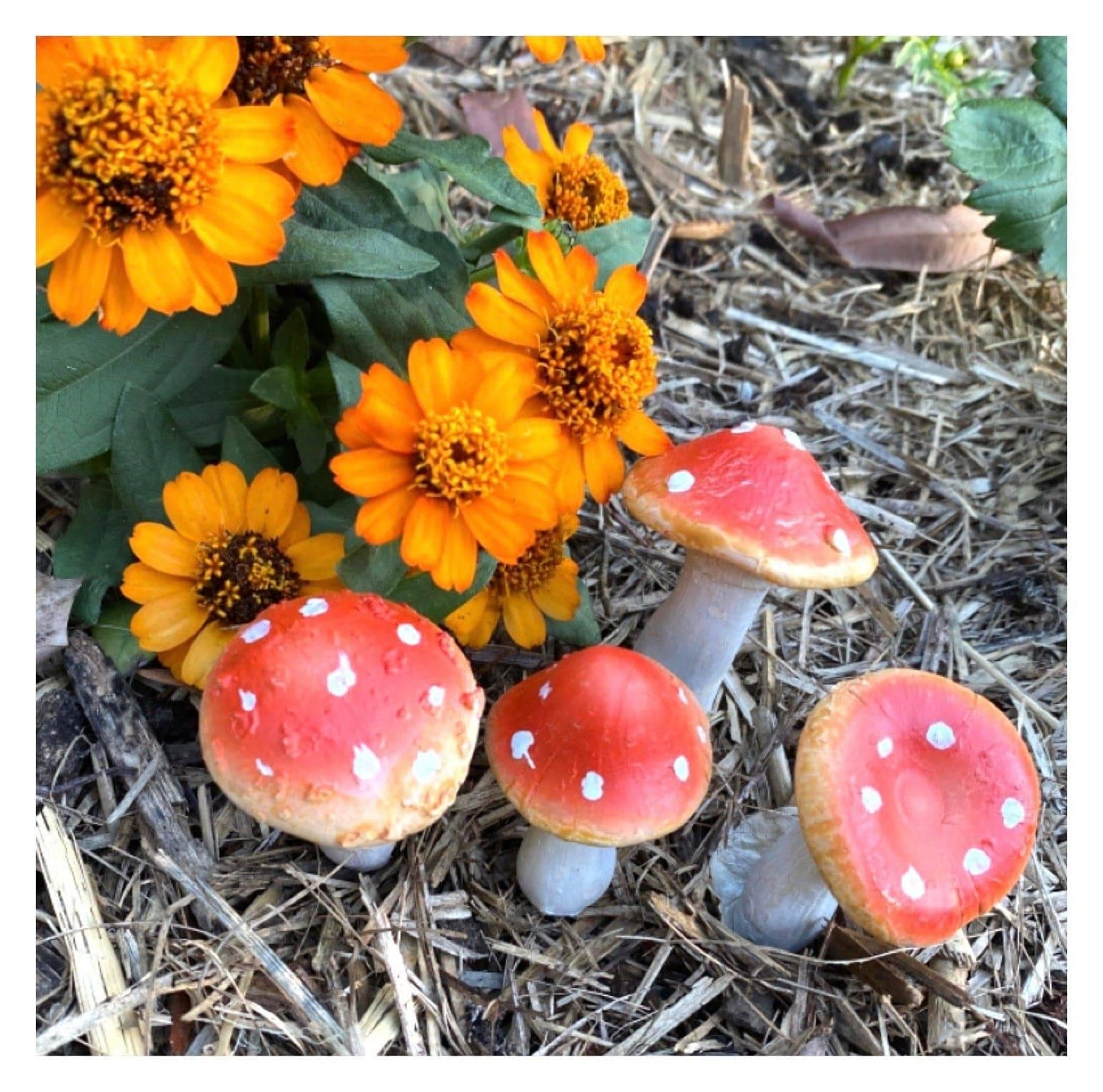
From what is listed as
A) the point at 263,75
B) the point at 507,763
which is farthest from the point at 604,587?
the point at 263,75

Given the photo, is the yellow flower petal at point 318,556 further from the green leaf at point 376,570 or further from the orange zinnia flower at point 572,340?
the orange zinnia flower at point 572,340

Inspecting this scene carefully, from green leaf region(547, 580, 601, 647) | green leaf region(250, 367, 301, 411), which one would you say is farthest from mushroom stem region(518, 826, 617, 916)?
green leaf region(250, 367, 301, 411)

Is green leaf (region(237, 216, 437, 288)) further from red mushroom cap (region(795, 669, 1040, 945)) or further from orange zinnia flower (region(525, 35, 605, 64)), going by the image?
red mushroom cap (region(795, 669, 1040, 945))

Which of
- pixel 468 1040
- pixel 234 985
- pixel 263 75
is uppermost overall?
pixel 263 75

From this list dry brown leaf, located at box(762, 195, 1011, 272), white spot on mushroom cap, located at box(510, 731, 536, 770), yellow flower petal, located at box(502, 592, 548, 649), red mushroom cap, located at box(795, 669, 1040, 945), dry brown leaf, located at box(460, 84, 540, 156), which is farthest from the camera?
dry brown leaf, located at box(762, 195, 1011, 272)

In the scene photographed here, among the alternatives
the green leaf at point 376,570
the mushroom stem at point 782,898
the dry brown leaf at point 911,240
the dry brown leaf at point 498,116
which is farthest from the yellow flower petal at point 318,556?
the dry brown leaf at point 911,240

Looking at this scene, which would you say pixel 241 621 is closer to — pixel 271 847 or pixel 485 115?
pixel 271 847

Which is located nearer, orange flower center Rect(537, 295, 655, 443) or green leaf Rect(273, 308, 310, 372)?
orange flower center Rect(537, 295, 655, 443)
